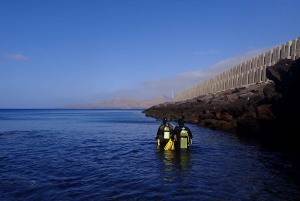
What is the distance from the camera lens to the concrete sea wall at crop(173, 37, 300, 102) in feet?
103

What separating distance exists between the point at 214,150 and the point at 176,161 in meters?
4.16

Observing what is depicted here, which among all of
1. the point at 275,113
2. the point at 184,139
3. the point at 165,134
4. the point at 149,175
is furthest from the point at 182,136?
the point at 275,113

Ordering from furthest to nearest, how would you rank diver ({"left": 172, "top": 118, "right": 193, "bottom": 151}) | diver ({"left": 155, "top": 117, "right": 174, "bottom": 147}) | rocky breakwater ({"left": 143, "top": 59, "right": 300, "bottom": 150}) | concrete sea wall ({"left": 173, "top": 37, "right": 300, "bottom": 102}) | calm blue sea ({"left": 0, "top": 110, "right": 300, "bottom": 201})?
concrete sea wall ({"left": 173, "top": 37, "right": 300, "bottom": 102}) → rocky breakwater ({"left": 143, "top": 59, "right": 300, "bottom": 150}) → diver ({"left": 155, "top": 117, "right": 174, "bottom": 147}) → diver ({"left": 172, "top": 118, "right": 193, "bottom": 151}) → calm blue sea ({"left": 0, "top": 110, "right": 300, "bottom": 201})

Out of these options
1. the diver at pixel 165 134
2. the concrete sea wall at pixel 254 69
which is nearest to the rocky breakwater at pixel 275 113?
the diver at pixel 165 134

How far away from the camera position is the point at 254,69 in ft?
134

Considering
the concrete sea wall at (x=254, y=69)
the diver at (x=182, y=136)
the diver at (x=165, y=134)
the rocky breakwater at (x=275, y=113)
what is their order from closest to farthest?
the diver at (x=182, y=136) < the diver at (x=165, y=134) < the rocky breakwater at (x=275, y=113) < the concrete sea wall at (x=254, y=69)

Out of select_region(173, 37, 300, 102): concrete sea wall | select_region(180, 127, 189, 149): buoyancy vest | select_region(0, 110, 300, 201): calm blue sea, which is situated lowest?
select_region(0, 110, 300, 201): calm blue sea

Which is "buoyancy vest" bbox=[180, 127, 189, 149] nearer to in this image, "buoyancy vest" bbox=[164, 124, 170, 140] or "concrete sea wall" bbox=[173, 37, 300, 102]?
"buoyancy vest" bbox=[164, 124, 170, 140]

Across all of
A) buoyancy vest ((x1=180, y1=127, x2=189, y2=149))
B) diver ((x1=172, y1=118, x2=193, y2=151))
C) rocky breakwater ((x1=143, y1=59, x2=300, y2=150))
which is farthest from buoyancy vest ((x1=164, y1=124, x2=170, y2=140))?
rocky breakwater ((x1=143, y1=59, x2=300, y2=150))

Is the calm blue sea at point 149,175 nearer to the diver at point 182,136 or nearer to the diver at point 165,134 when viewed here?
the diver at point 182,136

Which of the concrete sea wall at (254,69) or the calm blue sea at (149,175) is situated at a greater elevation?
the concrete sea wall at (254,69)

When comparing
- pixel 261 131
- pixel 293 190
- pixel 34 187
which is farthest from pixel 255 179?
pixel 261 131

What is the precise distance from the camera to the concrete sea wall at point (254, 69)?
31.4 metres

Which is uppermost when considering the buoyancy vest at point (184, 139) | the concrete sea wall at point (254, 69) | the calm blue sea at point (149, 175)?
the concrete sea wall at point (254, 69)
